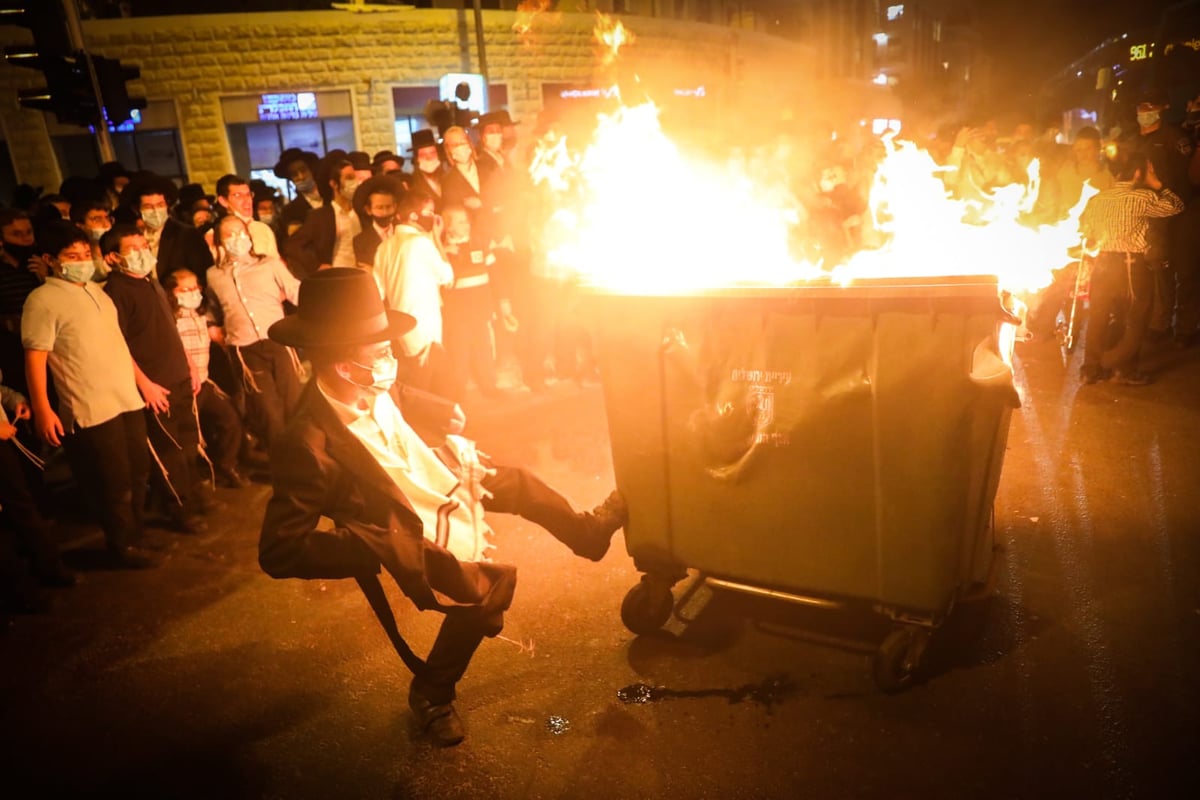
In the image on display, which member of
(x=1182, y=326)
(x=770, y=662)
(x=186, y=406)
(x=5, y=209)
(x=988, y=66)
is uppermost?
(x=988, y=66)

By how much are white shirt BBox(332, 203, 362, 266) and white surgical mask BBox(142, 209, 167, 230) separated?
1.51 m

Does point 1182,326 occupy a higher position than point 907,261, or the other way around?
point 907,261

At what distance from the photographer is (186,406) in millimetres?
5645

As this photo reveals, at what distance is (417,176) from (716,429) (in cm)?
572

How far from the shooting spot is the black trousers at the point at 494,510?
3.17 m

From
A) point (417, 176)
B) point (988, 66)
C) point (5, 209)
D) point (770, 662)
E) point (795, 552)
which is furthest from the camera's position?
point (988, 66)

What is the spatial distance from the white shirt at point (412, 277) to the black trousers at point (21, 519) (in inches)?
110

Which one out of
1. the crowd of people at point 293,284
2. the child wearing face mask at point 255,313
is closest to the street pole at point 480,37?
the crowd of people at point 293,284

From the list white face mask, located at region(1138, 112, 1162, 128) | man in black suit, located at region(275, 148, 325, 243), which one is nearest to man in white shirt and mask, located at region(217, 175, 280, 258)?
man in black suit, located at region(275, 148, 325, 243)

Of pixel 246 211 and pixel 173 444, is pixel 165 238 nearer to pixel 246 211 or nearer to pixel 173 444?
pixel 246 211

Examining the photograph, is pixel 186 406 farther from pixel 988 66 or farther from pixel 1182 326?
pixel 988 66

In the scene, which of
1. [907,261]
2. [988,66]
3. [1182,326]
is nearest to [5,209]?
[907,261]

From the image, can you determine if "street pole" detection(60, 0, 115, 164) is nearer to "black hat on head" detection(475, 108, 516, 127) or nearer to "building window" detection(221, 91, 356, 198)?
"black hat on head" detection(475, 108, 516, 127)

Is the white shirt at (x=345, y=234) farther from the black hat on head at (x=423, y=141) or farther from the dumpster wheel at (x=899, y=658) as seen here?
the dumpster wheel at (x=899, y=658)
